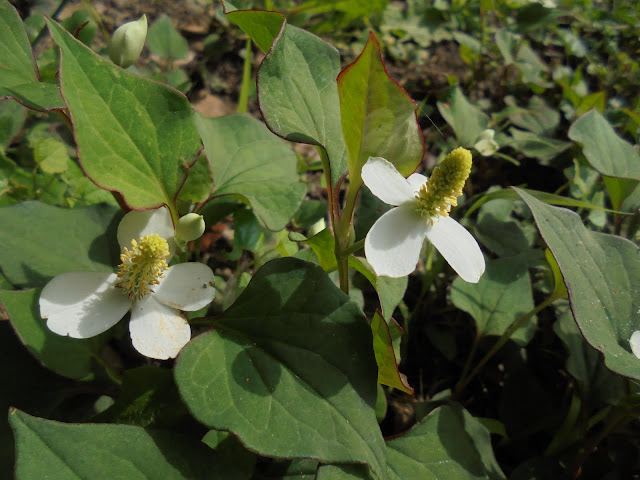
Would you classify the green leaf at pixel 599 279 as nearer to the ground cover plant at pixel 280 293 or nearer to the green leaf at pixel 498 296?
the ground cover plant at pixel 280 293

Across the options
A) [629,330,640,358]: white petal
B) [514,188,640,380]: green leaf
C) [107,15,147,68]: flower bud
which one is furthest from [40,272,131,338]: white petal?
[629,330,640,358]: white petal

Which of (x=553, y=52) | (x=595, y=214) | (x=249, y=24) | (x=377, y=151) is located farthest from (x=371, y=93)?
(x=553, y=52)

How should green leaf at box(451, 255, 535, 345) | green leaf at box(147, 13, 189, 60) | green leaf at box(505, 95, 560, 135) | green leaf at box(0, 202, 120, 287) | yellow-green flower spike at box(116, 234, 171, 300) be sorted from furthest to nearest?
green leaf at box(505, 95, 560, 135), green leaf at box(147, 13, 189, 60), green leaf at box(451, 255, 535, 345), green leaf at box(0, 202, 120, 287), yellow-green flower spike at box(116, 234, 171, 300)

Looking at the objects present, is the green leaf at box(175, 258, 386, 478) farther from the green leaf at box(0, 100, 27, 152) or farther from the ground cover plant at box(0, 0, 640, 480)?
the green leaf at box(0, 100, 27, 152)

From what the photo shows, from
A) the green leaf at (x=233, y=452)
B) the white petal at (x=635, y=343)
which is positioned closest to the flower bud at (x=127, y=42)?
the green leaf at (x=233, y=452)

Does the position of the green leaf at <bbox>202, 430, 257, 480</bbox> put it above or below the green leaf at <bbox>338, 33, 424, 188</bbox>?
below

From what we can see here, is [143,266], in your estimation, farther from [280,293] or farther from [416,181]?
[416,181]

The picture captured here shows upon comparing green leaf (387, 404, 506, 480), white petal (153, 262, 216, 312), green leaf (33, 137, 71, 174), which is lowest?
green leaf (387, 404, 506, 480)

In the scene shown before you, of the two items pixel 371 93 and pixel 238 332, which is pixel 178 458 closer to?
pixel 238 332
